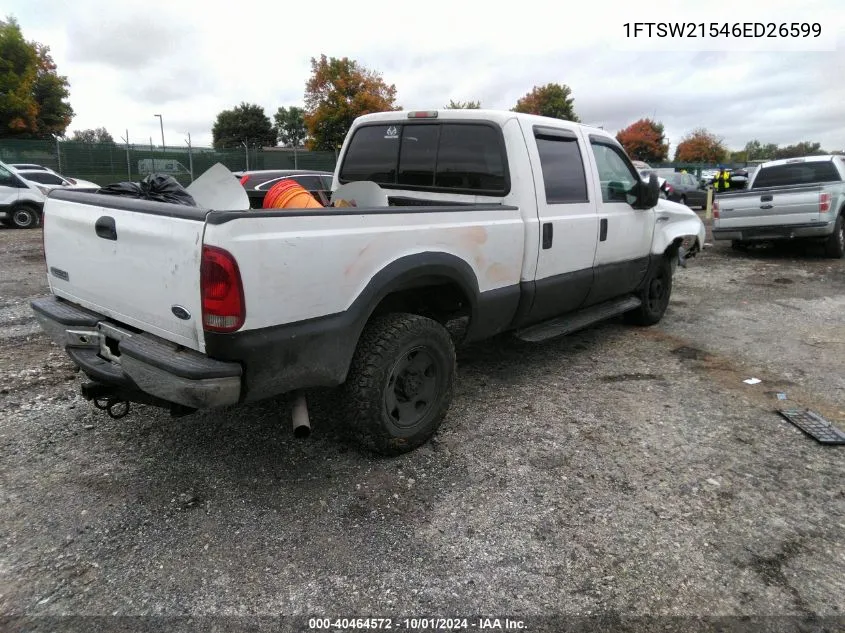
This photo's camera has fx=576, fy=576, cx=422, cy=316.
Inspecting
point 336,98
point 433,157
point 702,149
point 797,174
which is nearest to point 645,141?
point 702,149

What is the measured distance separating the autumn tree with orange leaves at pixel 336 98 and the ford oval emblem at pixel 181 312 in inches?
1355

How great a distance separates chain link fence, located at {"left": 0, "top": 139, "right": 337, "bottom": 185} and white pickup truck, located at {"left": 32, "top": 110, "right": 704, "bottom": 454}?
73.2ft

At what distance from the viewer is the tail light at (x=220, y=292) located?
223 cm

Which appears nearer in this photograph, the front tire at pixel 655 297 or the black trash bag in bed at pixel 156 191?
the black trash bag in bed at pixel 156 191

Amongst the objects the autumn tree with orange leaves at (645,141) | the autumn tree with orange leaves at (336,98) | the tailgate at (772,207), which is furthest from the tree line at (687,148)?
the tailgate at (772,207)

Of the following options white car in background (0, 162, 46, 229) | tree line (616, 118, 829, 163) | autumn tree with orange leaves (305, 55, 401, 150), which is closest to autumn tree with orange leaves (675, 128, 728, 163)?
tree line (616, 118, 829, 163)

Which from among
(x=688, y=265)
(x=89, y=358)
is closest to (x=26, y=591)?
(x=89, y=358)

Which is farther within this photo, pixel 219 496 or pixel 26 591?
pixel 219 496

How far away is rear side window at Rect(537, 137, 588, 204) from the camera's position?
405 cm

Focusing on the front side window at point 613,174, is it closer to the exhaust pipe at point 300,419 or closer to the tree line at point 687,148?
the exhaust pipe at point 300,419

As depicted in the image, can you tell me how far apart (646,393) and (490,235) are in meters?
1.81

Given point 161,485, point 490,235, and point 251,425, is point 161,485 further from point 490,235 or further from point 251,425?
point 490,235

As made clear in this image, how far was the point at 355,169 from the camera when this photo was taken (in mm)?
4738

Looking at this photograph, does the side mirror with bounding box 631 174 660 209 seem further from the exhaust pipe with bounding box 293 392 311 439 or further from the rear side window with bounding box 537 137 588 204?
the exhaust pipe with bounding box 293 392 311 439
